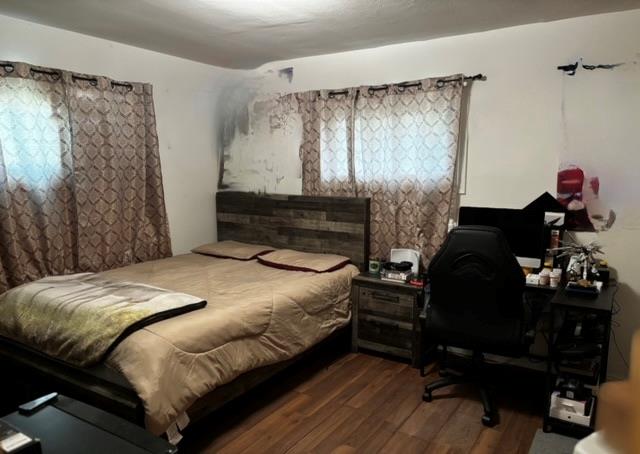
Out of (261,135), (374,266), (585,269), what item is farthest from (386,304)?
(261,135)

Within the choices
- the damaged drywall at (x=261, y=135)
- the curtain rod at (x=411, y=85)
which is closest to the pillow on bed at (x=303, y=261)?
the damaged drywall at (x=261, y=135)

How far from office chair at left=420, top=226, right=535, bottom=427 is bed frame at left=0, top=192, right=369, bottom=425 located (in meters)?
1.03

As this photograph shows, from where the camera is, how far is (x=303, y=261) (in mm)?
3496

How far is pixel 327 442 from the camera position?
7.57 feet

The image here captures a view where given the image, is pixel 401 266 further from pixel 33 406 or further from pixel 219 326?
pixel 33 406

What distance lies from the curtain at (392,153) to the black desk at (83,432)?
2425 mm

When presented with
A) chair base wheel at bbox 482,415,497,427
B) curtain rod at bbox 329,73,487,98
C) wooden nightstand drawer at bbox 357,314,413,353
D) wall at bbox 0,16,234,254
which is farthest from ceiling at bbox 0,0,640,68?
chair base wheel at bbox 482,415,497,427

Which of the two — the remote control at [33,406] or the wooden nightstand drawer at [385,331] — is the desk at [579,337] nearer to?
the wooden nightstand drawer at [385,331]

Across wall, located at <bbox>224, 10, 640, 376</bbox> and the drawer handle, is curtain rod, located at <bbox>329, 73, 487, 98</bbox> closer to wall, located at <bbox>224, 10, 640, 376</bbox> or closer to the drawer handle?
wall, located at <bbox>224, 10, 640, 376</bbox>

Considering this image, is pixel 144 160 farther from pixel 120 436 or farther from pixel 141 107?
pixel 120 436

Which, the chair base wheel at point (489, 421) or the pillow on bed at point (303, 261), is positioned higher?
the pillow on bed at point (303, 261)

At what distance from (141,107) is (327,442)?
2855mm

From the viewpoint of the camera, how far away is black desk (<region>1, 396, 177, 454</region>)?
1.46 m

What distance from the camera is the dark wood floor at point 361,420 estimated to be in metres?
2.28
